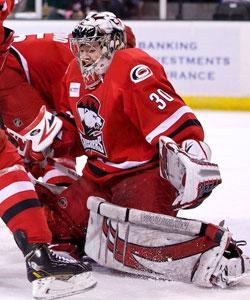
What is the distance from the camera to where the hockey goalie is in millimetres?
2521

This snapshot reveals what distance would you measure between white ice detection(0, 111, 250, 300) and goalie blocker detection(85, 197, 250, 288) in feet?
0.12

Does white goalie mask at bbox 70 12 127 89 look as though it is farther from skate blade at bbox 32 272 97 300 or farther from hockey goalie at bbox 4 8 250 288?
skate blade at bbox 32 272 97 300

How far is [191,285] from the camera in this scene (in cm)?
254

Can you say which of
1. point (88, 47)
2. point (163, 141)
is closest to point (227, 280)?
point (163, 141)

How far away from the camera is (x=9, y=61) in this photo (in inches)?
138

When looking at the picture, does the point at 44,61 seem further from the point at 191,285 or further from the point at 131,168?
the point at 191,285

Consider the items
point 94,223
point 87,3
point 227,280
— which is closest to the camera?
point 227,280

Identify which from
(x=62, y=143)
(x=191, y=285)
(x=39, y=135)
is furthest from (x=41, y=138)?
(x=191, y=285)

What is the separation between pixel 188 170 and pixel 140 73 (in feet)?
1.31

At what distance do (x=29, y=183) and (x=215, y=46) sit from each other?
4.82 m

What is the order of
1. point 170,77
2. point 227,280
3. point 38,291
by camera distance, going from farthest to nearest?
point 170,77
point 227,280
point 38,291

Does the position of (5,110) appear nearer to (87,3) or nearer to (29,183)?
(29,183)

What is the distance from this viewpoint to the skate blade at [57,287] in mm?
2344

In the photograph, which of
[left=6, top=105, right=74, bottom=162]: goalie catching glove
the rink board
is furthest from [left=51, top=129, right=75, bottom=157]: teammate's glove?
the rink board
